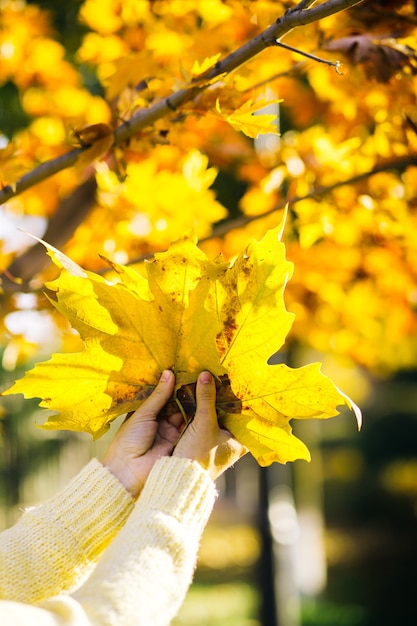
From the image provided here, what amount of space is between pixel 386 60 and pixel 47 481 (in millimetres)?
8595

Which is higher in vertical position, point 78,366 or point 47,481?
point 78,366

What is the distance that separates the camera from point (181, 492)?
1.16m

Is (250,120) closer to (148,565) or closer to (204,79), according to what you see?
(204,79)

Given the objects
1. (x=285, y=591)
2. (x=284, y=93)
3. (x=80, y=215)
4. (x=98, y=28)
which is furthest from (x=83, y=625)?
(x=285, y=591)

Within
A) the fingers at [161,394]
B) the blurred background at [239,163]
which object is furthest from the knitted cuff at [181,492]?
the blurred background at [239,163]

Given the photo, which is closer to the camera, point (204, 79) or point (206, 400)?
point (206, 400)

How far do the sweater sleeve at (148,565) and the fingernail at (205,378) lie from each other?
15 centimetres

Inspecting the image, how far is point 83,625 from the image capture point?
1.00 m

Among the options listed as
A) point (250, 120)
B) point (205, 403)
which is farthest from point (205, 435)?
point (250, 120)

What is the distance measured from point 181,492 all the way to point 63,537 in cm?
25

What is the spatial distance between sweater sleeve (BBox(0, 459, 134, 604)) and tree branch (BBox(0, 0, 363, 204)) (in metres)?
0.73

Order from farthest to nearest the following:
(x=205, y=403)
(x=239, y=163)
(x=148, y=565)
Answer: (x=239, y=163)
(x=205, y=403)
(x=148, y=565)

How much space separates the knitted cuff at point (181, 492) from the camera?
115 centimetres

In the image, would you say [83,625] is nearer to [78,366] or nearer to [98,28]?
[78,366]
